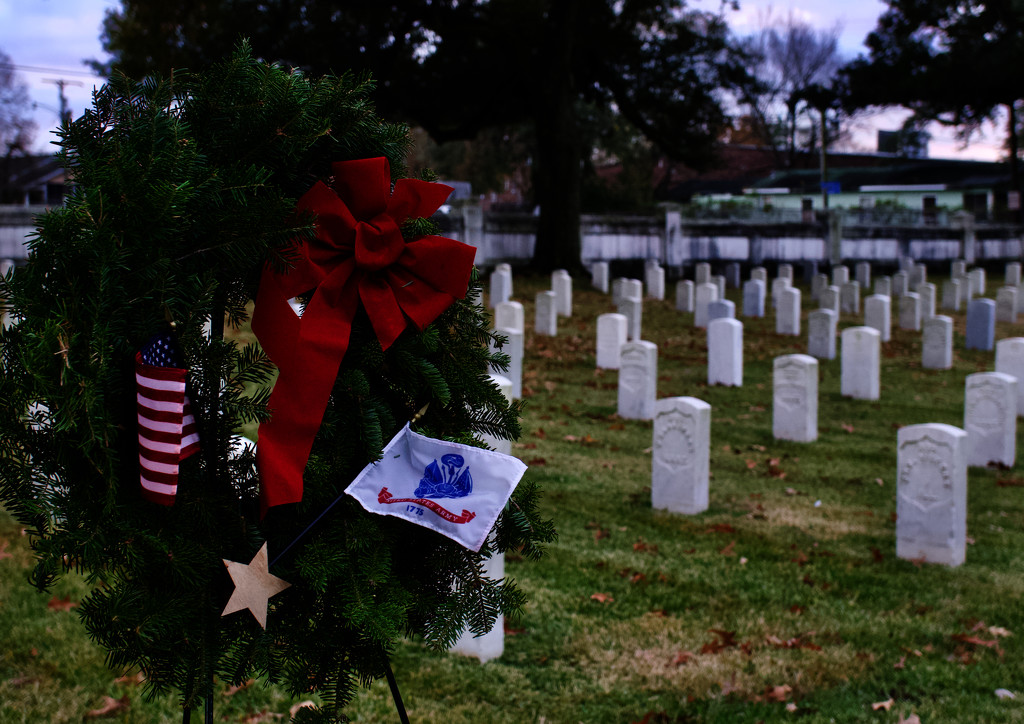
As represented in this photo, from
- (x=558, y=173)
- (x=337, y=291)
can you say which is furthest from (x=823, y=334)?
(x=337, y=291)

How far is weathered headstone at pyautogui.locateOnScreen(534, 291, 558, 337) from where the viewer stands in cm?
1506

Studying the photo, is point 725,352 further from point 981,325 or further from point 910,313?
point 910,313

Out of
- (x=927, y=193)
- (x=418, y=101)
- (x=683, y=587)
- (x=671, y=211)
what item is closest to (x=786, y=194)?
(x=927, y=193)

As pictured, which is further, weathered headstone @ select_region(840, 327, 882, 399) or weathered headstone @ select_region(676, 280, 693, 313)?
weathered headstone @ select_region(676, 280, 693, 313)

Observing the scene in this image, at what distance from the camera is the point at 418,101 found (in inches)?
945

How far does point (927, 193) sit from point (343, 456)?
54.7 m

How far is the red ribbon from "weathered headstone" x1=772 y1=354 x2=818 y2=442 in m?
7.23

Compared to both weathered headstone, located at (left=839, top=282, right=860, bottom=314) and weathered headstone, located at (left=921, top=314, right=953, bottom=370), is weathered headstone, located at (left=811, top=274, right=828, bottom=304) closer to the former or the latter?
weathered headstone, located at (left=839, top=282, right=860, bottom=314)

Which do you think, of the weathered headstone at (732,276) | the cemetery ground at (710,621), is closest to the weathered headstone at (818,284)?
the weathered headstone at (732,276)

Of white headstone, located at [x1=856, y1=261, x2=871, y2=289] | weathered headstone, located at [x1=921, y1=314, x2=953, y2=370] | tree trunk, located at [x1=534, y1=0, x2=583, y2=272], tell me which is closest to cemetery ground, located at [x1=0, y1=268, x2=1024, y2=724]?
weathered headstone, located at [x1=921, y1=314, x2=953, y2=370]

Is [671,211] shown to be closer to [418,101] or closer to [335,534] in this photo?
[418,101]

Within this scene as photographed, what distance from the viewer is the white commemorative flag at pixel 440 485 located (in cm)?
208

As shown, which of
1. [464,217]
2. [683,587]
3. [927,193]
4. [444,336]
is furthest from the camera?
[927,193]

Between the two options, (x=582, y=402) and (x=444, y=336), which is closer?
(x=444, y=336)
